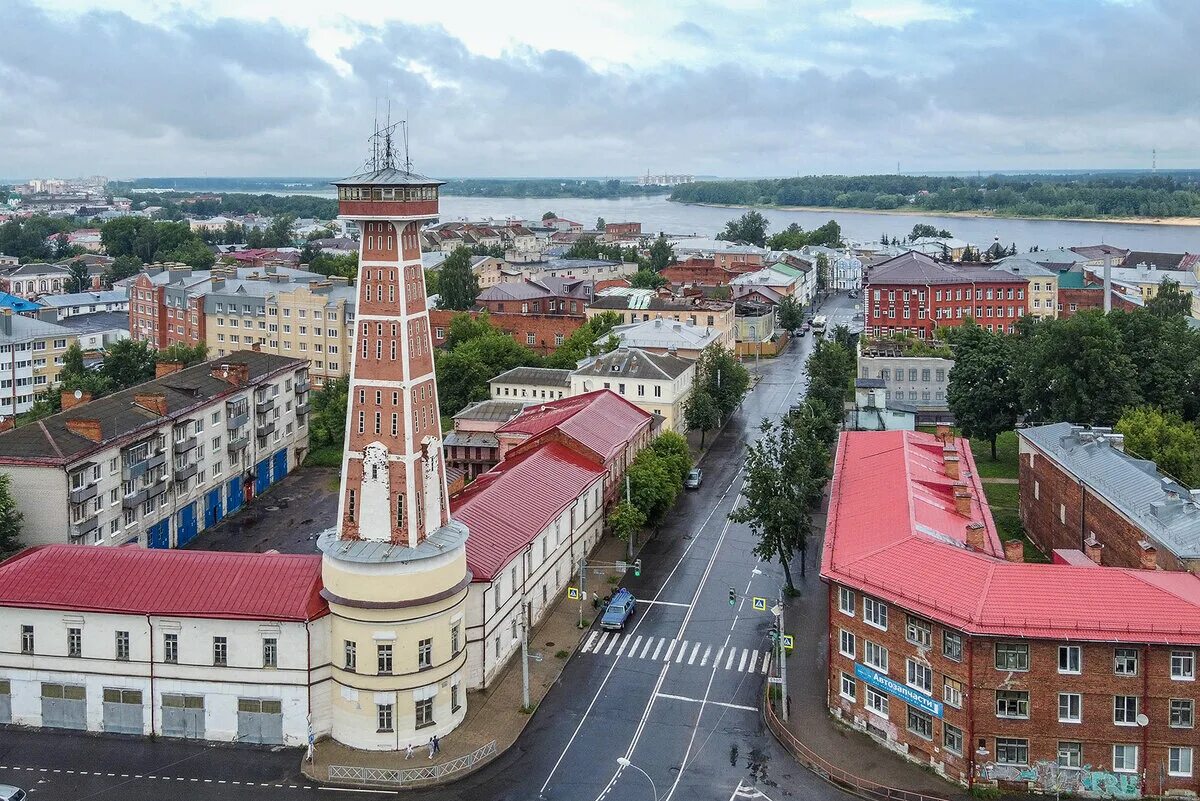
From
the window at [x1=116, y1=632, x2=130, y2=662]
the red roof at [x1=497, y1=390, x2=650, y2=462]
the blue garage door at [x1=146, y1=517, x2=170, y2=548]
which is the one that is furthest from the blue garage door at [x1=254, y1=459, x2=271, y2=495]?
the window at [x1=116, y1=632, x2=130, y2=662]

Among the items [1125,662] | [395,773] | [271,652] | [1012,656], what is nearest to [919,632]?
[1012,656]

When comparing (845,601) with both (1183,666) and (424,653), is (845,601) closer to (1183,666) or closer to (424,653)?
(1183,666)

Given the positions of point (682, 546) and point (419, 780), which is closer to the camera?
point (419, 780)

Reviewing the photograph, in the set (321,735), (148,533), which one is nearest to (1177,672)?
(321,735)

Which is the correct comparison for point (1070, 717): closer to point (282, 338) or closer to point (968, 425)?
point (968, 425)

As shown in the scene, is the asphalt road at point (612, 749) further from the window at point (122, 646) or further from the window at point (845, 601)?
the window at point (845, 601)

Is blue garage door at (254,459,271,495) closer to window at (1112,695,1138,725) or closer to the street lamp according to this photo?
the street lamp
